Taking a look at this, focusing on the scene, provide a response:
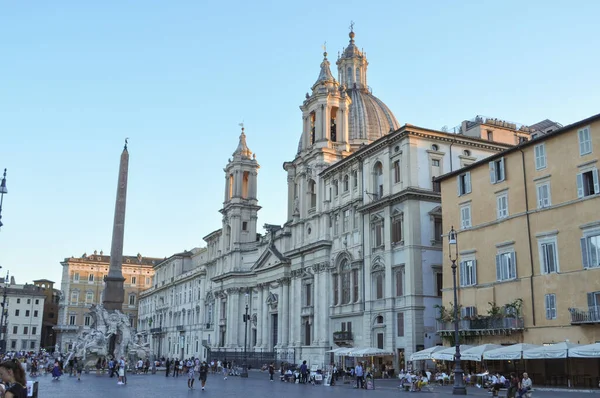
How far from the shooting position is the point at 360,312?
161 feet

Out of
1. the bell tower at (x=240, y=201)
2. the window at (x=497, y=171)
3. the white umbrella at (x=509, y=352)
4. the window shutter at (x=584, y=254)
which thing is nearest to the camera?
the window shutter at (x=584, y=254)

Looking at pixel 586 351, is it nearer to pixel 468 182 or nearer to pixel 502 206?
pixel 502 206

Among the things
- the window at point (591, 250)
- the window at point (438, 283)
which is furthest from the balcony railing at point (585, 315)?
the window at point (438, 283)

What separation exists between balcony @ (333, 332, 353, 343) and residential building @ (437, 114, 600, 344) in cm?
1155

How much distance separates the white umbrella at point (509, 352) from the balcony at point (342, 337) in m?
17.9

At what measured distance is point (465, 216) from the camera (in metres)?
39.7

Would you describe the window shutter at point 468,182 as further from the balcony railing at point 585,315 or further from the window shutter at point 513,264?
the balcony railing at point 585,315

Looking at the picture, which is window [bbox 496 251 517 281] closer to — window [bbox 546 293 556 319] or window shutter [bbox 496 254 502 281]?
window shutter [bbox 496 254 502 281]

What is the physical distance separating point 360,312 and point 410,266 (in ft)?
24.0

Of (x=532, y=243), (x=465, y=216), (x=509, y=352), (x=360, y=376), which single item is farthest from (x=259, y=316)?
(x=509, y=352)

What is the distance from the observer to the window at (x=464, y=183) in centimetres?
3966

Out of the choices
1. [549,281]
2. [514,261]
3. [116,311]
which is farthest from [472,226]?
[116,311]

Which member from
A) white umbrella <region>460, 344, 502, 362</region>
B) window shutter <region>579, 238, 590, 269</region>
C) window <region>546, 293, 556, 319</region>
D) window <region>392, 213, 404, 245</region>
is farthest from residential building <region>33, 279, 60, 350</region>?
window shutter <region>579, 238, 590, 269</region>

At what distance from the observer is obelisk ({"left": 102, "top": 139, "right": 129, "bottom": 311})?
50.2 metres
